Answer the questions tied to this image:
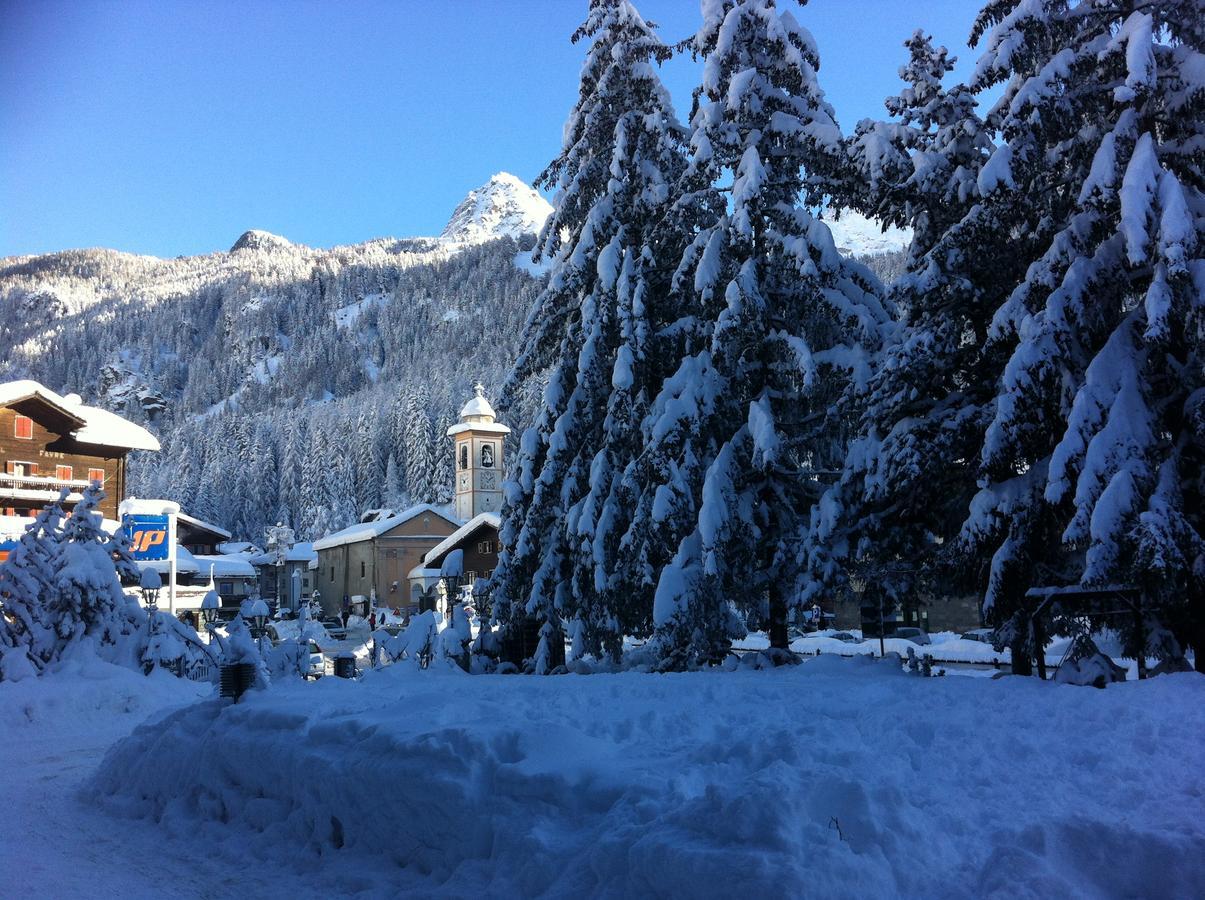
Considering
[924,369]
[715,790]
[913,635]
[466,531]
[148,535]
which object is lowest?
[913,635]

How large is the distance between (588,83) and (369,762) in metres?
15.4

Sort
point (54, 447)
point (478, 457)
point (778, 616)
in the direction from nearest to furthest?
point (778, 616)
point (54, 447)
point (478, 457)

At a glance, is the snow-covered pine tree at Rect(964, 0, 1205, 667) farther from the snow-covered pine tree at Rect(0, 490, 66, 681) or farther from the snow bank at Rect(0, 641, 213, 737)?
the snow-covered pine tree at Rect(0, 490, 66, 681)

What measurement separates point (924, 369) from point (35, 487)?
44699 millimetres

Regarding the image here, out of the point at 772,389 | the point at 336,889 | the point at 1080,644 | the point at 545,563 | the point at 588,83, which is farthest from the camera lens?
the point at 588,83

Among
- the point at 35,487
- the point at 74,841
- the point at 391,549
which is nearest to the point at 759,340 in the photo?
the point at 74,841

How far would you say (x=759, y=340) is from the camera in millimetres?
14656

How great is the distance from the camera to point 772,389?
1520 centimetres

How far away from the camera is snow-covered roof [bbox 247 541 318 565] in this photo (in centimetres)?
7906

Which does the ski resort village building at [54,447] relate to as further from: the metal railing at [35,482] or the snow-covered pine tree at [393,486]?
the snow-covered pine tree at [393,486]

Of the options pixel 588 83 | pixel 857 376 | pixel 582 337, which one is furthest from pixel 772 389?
pixel 588 83

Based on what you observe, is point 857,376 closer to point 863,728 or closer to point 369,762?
point 863,728

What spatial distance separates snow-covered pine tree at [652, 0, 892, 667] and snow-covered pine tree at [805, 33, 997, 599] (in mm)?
1067

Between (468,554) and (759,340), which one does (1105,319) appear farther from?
(468,554)
